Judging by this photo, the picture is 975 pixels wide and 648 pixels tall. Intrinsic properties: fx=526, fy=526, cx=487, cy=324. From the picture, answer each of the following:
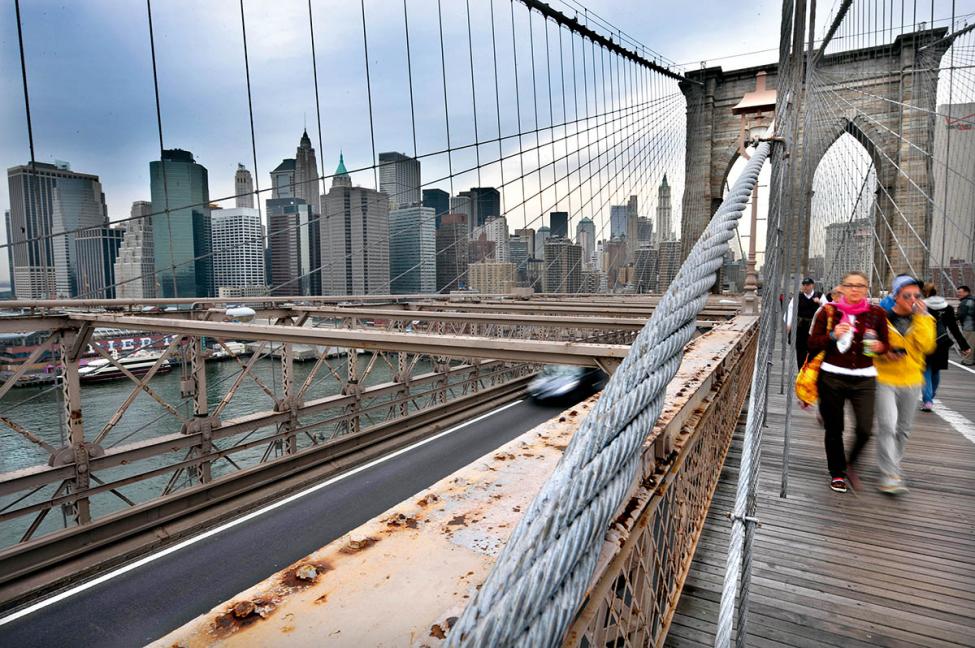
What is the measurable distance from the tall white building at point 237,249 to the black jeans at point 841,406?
36.7 ft

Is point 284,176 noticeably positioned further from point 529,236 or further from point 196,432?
point 529,236

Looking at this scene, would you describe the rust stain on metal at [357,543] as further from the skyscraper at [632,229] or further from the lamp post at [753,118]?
the skyscraper at [632,229]

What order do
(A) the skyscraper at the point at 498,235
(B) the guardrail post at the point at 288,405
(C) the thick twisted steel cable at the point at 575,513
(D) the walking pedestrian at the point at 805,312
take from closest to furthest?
(C) the thick twisted steel cable at the point at 575,513 < (D) the walking pedestrian at the point at 805,312 < (B) the guardrail post at the point at 288,405 < (A) the skyscraper at the point at 498,235

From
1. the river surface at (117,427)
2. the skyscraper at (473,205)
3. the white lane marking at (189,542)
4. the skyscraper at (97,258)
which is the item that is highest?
the skyscraper at (473,205)

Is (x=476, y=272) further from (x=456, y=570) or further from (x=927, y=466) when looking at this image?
(x=456, y=570)

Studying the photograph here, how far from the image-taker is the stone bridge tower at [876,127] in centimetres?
1683

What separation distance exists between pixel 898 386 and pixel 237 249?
12.3m

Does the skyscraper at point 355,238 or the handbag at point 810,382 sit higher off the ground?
the skyscraper at point 355,238

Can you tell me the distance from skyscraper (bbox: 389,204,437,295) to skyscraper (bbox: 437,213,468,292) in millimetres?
314

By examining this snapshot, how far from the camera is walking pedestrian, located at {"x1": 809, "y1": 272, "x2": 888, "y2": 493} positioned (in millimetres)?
2762

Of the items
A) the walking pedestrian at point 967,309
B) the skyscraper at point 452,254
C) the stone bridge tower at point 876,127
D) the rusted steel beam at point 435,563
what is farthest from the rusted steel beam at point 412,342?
the stone bridge tower at point 876,127

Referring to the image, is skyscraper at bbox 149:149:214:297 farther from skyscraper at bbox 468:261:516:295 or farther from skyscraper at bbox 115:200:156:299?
skyscraper at bbox 468:261:516:295

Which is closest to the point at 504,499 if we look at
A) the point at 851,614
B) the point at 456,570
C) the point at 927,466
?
the point at 456,570

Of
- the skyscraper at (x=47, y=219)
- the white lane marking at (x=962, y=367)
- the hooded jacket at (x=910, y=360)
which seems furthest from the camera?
the skyscraper at (x=47, y=219)
